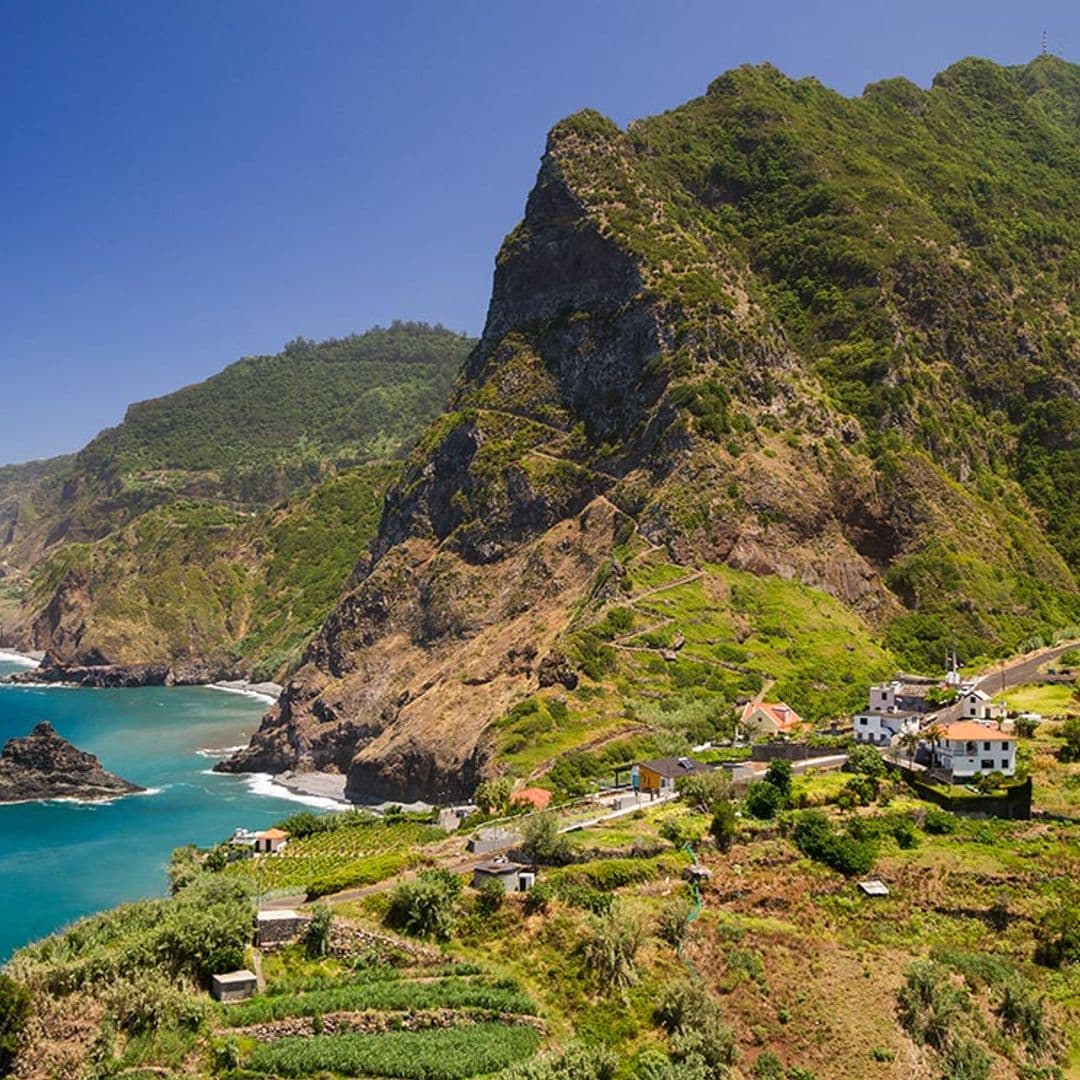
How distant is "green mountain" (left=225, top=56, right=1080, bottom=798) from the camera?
9425 cm

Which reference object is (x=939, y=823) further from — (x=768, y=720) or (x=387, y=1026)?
(x=768, y=720)

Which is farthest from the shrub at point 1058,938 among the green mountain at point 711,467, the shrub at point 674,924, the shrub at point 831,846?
the green mountain at point 711,467

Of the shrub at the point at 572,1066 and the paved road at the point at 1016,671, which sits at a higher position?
the paved road at the point at 1016,671

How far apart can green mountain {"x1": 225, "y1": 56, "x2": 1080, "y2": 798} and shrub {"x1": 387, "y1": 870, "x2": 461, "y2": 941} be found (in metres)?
36.7

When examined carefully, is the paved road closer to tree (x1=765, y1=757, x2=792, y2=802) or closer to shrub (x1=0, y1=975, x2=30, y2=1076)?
tree (x1=765, y1=757, x2=792, y2=802)

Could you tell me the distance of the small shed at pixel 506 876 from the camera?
A: 4144cm

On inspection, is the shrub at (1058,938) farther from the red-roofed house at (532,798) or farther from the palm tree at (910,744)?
the red-roofed house at (532,798)

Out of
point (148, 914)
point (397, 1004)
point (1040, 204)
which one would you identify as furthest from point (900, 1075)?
point (1040, 204)

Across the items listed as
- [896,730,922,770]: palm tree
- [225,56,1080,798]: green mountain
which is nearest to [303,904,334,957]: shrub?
[896,730,922,770]: palm tree

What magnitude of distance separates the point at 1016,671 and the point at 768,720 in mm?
19258

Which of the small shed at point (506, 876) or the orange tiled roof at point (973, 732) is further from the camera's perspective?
the orange tiled roof at point (973, 732)

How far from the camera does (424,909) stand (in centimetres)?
3916

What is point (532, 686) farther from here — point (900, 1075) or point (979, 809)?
point (900, 1075)

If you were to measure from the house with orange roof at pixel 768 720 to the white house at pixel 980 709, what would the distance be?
11.9 meters
